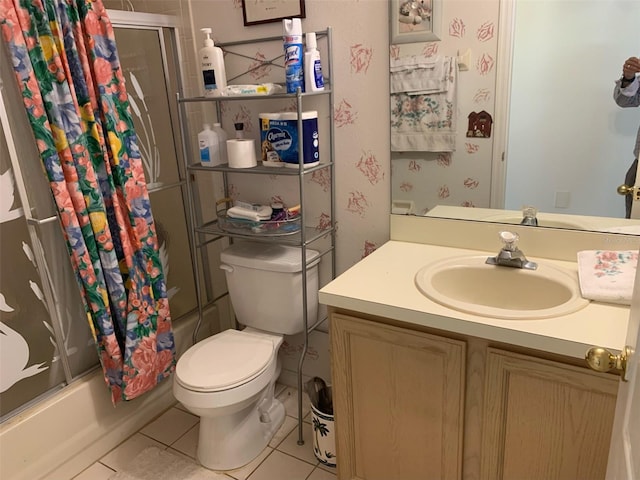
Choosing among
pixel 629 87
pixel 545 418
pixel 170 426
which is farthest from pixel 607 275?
pixel 170 426

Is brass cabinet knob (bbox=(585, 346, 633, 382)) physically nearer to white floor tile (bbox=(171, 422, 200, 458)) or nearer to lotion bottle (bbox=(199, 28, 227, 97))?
lotion bottle (bbox=(199, 28, 227, 97))

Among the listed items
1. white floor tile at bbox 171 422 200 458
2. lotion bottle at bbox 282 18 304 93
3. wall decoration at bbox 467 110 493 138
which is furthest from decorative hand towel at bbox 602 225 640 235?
white floor tile at bbox 171 422 200 458

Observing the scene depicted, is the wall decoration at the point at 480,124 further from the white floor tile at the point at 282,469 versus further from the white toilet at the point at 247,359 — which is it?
the white floor tile at the point at 282,469

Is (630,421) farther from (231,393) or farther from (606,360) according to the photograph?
(231,393)

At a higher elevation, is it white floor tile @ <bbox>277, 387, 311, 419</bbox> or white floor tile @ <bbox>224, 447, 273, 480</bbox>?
white floor tile @ <bbox>277, 387, 311, 419</bbox>

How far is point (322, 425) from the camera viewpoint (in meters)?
1.82

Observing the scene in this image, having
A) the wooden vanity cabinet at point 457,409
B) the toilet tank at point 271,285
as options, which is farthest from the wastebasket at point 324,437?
the toilet tank at point 271,285

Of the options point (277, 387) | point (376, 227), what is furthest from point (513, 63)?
point (277, 387)

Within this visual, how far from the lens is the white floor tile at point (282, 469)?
185 cm

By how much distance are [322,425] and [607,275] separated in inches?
43.5

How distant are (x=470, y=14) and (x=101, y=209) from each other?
1.39m

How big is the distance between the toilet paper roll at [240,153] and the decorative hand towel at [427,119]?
0.54 meters

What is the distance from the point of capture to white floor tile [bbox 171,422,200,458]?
1996 mm

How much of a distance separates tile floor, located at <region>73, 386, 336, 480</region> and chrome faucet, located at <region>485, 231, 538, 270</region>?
1038 mm
